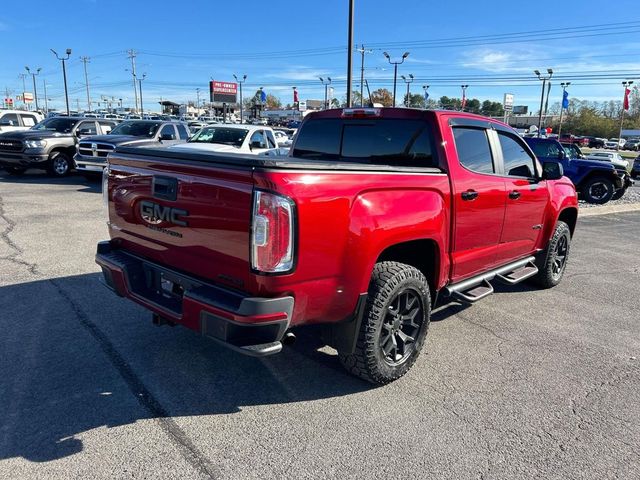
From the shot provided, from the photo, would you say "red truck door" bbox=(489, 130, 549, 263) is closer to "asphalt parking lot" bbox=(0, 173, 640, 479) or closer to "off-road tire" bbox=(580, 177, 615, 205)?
"asphalt parking lot" bbox=(0, 173, 640, 479)

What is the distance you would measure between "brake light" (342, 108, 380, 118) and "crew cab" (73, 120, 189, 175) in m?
8.41

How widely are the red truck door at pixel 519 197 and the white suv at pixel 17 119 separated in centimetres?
1966

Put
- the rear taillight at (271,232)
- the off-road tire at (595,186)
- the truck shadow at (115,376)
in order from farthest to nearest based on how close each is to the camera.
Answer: the off-road tire at (595,186)
the truck shadow at (115,376)
the rear taillight at (271,232)

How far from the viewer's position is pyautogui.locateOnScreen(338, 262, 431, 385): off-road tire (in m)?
3.24

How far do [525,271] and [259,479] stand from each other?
390 centimetres

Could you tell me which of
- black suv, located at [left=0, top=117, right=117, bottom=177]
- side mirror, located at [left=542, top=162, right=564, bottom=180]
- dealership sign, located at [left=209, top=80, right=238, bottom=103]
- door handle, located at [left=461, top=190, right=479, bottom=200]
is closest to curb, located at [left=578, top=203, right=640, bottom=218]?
side mirror, located at [left=542, top=162, right=564, bottom=180]

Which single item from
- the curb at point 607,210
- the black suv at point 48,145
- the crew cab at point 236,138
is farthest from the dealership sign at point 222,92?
the curb at point 607,210

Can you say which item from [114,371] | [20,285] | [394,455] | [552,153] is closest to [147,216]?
[114,371]

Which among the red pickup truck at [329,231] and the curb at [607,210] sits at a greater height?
the red pickup truck at [329,231]

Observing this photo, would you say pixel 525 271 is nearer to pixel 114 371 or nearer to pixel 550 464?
pixel 550 464

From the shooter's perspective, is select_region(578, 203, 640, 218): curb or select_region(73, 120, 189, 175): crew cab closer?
select_region(73, 120, 189, 175): crew cab

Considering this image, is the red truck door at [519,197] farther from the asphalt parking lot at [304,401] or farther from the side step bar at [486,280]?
the asphalt parking lot at [304,401]

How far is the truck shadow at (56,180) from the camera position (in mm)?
13244

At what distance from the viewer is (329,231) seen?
9.27 feet
